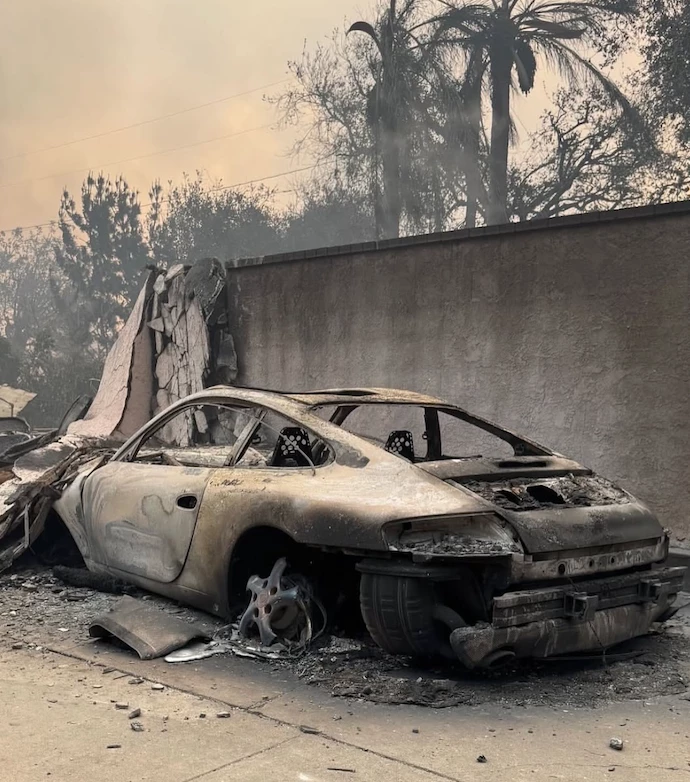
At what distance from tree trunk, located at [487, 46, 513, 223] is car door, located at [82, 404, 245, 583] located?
19180 mm

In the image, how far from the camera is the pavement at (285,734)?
117 inches

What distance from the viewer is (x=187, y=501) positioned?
469cm

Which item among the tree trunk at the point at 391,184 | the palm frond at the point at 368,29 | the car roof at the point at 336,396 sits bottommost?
the car roof at the point at 336,396

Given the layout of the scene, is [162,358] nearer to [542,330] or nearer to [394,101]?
[542,330]

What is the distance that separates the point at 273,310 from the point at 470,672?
21.5 feet

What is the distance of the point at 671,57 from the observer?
1888cm

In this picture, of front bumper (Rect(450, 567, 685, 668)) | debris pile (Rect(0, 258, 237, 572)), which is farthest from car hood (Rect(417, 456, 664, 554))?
debris pile (Rect(0, 258, 237, 572))

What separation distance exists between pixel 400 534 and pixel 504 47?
22468mm

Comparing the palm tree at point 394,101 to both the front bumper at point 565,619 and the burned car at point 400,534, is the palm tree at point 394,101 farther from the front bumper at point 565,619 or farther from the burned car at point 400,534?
the front bumper at point 565,619

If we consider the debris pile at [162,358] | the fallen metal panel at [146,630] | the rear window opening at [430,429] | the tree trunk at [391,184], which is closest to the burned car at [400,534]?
the fallen metal panel at [146,630]

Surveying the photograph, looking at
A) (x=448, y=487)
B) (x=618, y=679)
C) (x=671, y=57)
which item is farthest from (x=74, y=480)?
(x=671, y=57)

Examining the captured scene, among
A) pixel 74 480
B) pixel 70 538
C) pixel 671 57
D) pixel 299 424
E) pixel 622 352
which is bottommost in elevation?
pixel 70 538

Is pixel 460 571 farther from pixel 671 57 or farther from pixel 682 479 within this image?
pixel 671 57

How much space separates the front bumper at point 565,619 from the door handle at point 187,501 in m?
1.77
